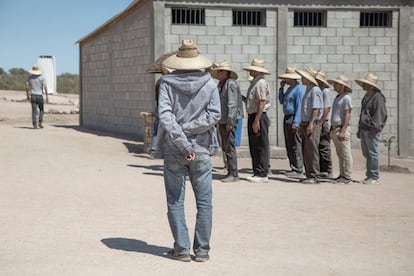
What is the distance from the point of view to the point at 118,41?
18.8 m

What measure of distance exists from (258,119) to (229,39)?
21.7ft

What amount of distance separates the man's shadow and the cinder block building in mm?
10320

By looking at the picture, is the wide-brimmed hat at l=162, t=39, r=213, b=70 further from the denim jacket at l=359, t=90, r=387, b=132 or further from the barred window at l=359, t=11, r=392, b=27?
the barred window at l=359, t=11, r=392, b=27

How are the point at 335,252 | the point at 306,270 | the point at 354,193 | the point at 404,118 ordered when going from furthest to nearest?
the point at 404,118
the point at 354,193
the point at 335,252
the point at 306,270

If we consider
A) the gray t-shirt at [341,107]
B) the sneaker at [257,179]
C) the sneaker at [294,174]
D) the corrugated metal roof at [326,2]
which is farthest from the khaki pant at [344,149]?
the corrugated metal roof at [326,2]

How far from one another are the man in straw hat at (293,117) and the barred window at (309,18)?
18.3 feet

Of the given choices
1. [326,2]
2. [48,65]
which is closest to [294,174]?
[326,2]

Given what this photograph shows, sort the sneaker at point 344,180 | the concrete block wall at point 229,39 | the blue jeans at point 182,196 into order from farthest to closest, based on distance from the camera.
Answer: the concrete block wall at point 229,39
the sneaker at point 344,180
the blue jeans at point 182,196

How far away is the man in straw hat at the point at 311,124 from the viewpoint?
1049 centimetres

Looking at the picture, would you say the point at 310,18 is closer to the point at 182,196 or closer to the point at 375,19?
the point at 375,19

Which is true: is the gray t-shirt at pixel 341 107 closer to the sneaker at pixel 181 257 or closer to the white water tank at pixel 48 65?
the sneaker at pixel 181 257

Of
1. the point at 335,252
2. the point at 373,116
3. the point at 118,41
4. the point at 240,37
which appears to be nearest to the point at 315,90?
the point at 373,116

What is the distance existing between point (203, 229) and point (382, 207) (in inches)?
149

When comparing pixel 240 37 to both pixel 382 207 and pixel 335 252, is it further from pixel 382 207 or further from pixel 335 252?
pixel 335 252
